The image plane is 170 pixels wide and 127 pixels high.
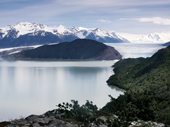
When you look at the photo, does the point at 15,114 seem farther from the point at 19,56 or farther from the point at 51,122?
the point at 19,56

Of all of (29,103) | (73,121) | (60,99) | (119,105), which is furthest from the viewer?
(60,99)

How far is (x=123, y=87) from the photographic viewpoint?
109 ft

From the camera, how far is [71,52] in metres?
137

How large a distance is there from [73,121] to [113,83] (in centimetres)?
2633

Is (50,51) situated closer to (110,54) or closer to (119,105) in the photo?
(110,54)

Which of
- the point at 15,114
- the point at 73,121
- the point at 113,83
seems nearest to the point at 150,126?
the point at 73,121

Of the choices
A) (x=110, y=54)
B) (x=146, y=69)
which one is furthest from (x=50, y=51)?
(x=146, y=69)

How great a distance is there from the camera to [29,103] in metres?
22.6

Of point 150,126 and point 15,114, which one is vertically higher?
point 150,126

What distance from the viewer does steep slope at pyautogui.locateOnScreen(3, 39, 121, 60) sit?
130m

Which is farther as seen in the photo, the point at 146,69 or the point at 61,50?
the point at 61,50

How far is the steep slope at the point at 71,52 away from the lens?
13038 cm

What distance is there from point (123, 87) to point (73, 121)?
23.2 meters

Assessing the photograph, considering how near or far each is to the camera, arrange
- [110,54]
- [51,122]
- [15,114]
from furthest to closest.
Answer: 1. [110,54]
2. [15,114]
3. [51,122]
